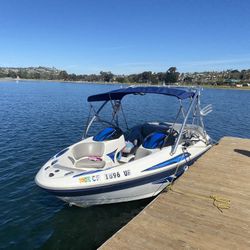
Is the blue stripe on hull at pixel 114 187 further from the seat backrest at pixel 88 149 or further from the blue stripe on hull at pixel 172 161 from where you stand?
the seat backrest at pixel 88 149

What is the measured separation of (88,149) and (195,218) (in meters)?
4.53

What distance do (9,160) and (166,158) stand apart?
7326 mm

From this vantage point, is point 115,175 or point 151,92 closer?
point 115,175

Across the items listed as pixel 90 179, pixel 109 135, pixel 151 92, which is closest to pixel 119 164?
pixel 109 135

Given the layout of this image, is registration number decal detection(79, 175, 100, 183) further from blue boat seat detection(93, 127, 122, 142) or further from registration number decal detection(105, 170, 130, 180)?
blue boat seat detection(93, 127, 122, 142)

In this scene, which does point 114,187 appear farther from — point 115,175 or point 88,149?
point 88,149

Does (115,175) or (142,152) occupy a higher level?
(142,152)

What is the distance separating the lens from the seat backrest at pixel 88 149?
892cm

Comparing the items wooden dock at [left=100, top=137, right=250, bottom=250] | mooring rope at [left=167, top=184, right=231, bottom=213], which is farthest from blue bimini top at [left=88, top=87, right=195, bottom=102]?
mooring rope at [left=167, top=184, right=231, bottom=213]

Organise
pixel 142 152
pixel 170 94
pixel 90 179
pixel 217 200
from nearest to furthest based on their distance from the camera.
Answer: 1. pixel 217 200
2. pixel 90 179
3. pixel 142 152
4. pixel 170 94

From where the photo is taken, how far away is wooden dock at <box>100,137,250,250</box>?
15.4 ft

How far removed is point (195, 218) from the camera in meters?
5.48

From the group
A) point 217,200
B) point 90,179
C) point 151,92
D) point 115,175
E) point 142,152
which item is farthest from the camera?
point 151,92

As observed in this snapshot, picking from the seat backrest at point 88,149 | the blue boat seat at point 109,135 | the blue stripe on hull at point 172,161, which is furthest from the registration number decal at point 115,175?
the blue boat seat at point 109,135
